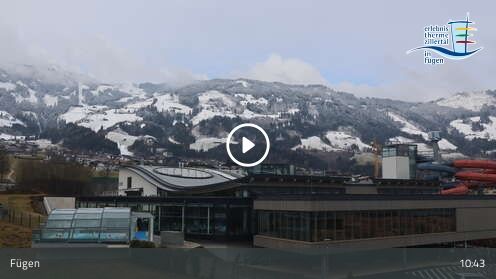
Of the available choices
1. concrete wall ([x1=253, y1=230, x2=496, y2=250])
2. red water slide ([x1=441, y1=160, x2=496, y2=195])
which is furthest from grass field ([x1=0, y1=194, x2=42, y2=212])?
red water slide ([x1=441, y1=160, x2=496, y2=195])

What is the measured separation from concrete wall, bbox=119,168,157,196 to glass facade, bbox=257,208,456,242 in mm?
31733

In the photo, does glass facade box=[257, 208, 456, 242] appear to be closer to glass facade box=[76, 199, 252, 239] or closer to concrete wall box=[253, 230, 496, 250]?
concrete wall box=[253, 230, 496, 250]

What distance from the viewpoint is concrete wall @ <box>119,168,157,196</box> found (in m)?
85.5

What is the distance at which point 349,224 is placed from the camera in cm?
5088

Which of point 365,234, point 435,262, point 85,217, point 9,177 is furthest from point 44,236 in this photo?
point 9,177

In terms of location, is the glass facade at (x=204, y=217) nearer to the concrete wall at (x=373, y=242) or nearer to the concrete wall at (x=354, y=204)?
the concrete wall at (x=354, y=204)

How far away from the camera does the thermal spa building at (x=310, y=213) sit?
49938 mm

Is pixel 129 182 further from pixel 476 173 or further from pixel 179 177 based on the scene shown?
pixel 476 173

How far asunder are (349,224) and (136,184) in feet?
160

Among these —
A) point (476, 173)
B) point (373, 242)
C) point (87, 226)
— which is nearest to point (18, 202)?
point (87, 226)

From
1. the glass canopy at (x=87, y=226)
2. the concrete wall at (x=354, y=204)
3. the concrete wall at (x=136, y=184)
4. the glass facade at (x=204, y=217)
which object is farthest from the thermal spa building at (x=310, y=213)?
the glass canopy at (x=87, y=226)

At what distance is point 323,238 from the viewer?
1923 inches

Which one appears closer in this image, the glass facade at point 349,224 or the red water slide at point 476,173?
the glass facade at point 349,224

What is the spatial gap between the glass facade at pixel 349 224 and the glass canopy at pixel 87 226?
49.9 ft
